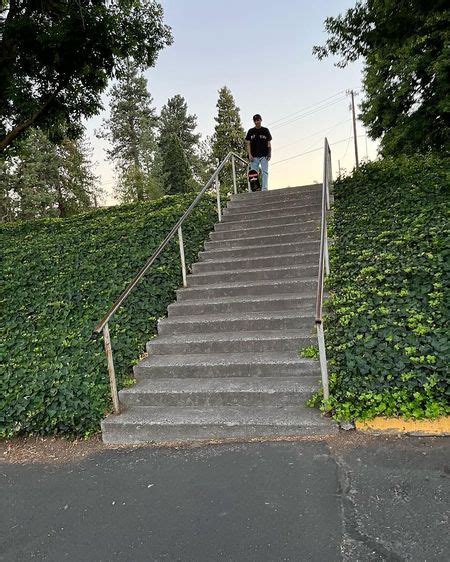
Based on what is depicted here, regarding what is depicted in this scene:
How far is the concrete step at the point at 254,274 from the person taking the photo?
5.44 meters

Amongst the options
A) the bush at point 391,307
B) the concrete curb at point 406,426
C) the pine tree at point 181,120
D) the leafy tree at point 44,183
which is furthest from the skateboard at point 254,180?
the pine tree at point 181,120

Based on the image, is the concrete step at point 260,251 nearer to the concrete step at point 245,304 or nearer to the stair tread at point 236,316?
the concrete step at point 245,304

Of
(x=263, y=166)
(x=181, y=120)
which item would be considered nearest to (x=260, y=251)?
(x=263, y=166)

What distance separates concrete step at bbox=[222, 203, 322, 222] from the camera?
7254 mm

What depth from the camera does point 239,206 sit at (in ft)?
26.9

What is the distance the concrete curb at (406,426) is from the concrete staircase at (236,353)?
12.1 inches

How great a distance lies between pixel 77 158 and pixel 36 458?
2931cm

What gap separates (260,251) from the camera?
6.22m

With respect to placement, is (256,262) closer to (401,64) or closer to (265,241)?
(265,241)

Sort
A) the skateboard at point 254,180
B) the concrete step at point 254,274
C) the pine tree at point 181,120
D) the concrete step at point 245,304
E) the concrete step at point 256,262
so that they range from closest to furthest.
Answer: the concrete step at point 245,304, the concrete step at point 254,274, the concrete step at point 256,262, the skateboard at point 254,180, the pine tree at point 181,120

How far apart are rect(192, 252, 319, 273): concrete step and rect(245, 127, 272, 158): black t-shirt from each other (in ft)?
13.1

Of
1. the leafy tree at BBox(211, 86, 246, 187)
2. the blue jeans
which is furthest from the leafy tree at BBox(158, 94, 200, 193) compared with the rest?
the blue jeans

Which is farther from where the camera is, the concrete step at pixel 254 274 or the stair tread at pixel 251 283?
the concrete step at pixel 254 274

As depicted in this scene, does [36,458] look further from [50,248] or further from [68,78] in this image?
[68,78]
